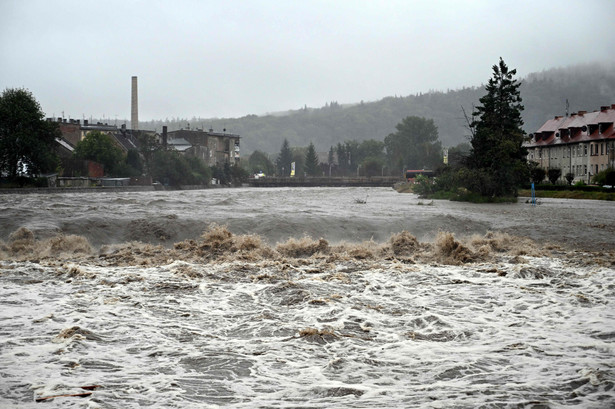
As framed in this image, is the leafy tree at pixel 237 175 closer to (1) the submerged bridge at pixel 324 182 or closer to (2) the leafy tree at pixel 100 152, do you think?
(1) the submerged bridge at pixel 324 182

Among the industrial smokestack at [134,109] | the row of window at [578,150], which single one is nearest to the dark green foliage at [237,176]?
the industrial smokestack at [134,109]

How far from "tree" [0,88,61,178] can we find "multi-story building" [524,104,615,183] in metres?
62.8

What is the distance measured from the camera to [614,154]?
7919 cm

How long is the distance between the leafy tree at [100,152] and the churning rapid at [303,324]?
70426mm

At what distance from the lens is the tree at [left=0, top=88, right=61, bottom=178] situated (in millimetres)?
65250

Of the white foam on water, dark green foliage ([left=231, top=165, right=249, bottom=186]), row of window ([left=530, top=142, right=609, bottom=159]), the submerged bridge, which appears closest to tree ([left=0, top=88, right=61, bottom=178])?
the white foam on water

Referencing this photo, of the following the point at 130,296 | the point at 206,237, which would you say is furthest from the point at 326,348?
the point at 206,237

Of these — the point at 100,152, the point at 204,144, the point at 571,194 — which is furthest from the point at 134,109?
the point at 571,194

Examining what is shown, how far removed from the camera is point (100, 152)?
86.9 m

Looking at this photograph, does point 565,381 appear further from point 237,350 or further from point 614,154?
point 614,154

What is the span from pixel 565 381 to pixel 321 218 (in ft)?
67.8

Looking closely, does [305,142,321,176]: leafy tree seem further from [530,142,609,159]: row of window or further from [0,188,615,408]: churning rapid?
[0,188,615,408]: churning rapid

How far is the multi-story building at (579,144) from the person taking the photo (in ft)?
274

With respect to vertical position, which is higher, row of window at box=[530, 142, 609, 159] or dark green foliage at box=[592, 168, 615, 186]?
row of window at box=[530, 142, 609, 159]
